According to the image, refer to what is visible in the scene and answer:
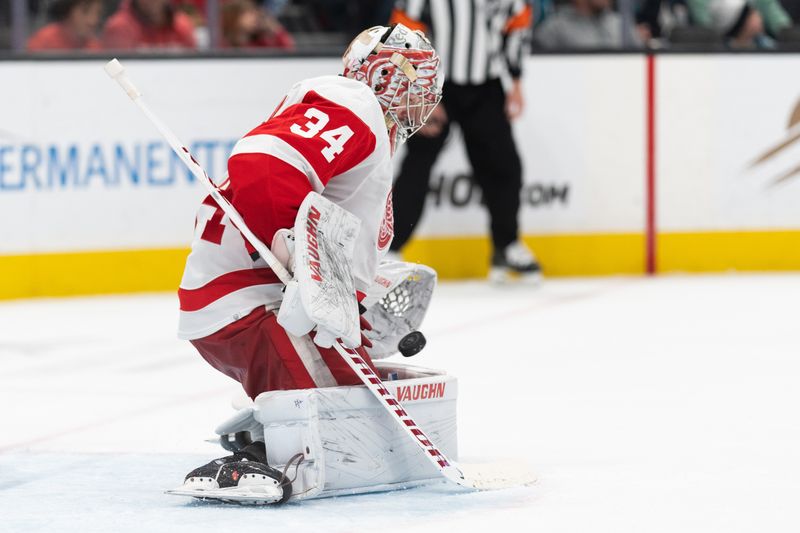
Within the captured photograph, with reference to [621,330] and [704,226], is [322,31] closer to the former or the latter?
[704,226]

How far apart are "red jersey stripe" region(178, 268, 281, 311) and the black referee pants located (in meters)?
3.03

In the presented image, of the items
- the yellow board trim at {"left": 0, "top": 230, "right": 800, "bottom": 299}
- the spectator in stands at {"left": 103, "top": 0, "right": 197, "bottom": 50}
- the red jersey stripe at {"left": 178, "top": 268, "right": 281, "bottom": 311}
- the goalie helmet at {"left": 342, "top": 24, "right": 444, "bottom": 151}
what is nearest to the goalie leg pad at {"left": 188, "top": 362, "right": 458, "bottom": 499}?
the red jersey stripe at {"left": 178, "top": 268, "right": 281, "bottom": 311}

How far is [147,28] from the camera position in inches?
221

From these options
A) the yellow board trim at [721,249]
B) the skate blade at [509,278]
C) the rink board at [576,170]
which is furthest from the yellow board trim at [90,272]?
the yellow board trim at [721,249]

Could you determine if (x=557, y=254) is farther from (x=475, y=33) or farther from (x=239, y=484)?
(x=239, y=484)

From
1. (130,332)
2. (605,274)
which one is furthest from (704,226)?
(130,332)

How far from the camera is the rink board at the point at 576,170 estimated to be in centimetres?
551

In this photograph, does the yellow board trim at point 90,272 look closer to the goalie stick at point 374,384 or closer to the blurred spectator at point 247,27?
the blurred spectator at point 247,27

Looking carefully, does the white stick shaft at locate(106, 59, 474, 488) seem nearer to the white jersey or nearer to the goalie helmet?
the white jersey

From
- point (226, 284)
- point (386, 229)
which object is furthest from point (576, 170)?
point (226, 284)

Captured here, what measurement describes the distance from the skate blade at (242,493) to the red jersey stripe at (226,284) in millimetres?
323

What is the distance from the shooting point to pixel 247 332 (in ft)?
8.27

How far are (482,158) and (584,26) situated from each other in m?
0.83

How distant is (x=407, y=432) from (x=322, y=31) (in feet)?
14.1
